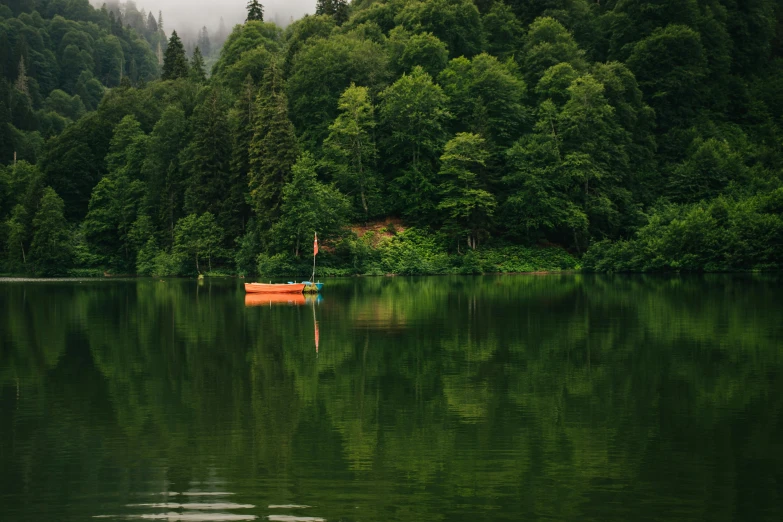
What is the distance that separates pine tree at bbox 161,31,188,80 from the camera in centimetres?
11644

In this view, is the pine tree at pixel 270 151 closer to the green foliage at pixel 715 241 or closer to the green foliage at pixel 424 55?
the green foliage at pixel 424 55

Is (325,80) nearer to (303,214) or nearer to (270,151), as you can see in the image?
(270,151)

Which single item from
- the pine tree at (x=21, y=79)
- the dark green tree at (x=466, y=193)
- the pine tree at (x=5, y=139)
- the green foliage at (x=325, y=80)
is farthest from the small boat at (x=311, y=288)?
the pine tree at (x=21, y=79)

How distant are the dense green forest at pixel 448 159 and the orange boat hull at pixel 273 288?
20.6 metres

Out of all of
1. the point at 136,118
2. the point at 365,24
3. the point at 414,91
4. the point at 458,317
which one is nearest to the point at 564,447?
the point at 458,317

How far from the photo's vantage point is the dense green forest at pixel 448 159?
6944 cm

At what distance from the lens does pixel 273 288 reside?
46.1 meters

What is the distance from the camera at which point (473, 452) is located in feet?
36.8

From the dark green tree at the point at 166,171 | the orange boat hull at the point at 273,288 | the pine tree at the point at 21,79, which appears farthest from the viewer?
the pine tree at the point at 21,79

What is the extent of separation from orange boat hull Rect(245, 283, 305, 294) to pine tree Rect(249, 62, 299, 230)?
24.5 metres

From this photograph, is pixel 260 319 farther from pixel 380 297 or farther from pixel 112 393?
pixel 112 393

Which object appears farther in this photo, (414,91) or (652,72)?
(652,72)

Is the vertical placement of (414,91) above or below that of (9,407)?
above

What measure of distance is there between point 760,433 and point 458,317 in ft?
57.9
